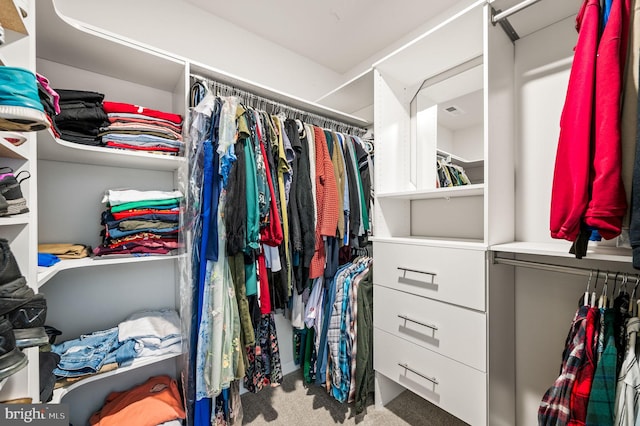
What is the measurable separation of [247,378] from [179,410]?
A: 387 mm

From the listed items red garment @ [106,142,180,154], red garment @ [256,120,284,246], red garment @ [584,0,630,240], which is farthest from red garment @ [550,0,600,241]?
red garment @ [106,142,180,154]

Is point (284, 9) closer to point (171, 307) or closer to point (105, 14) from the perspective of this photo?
point (105, 14)

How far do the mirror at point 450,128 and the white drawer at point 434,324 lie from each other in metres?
0.67

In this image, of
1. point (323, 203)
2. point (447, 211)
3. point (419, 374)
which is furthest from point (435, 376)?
point (323, 203)

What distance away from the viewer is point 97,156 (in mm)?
1209

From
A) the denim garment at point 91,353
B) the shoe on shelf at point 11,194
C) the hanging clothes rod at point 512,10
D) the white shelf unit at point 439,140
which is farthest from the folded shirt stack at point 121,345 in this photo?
the hanging clothes rod at point 512,10

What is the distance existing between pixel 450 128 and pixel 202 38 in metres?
1.69

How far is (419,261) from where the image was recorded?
4.22ft

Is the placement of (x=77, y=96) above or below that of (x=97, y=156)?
above

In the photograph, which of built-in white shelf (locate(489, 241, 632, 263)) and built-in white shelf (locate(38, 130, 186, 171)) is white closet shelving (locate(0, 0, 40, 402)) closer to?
built-in white shelf (locate(38, 130, 186, 171))

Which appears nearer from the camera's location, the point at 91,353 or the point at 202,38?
the point at 91,353

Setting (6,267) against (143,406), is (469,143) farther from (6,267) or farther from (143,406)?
(143,406)

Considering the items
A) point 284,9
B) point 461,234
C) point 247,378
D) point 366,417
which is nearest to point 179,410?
point 247,378

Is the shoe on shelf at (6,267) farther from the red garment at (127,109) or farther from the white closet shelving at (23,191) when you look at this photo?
the red garment at (127,109)
